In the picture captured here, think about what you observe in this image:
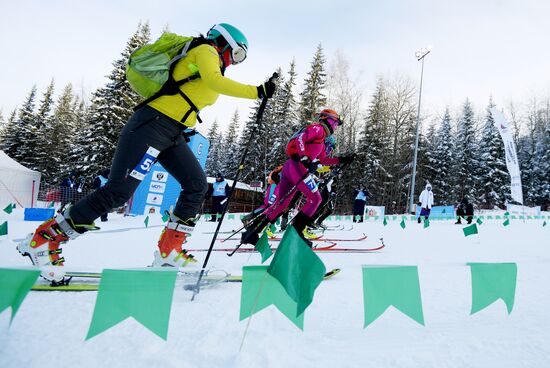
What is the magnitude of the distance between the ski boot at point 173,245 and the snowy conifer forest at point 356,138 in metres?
21.5

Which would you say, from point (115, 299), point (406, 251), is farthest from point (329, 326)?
point (406, 251)

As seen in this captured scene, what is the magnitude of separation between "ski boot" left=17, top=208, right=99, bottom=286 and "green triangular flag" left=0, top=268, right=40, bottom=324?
1090 millimetres

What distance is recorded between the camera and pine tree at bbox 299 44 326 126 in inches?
1123

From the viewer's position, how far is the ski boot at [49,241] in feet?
7.06

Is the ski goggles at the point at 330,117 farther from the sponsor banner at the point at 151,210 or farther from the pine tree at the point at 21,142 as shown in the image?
the pine tree at the point at 21,142

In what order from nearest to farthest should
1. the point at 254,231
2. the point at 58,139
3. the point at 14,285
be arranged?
1. the point at 14,285
2. the point at 254,231
3. the point at 58,139

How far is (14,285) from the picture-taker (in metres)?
1.17

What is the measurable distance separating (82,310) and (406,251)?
15.4 ft

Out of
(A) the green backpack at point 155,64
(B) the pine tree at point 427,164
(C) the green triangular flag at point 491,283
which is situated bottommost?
(C) the green triangular flag at point 491,283

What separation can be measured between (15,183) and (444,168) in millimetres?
41033

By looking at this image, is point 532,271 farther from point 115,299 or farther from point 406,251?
point 115,299

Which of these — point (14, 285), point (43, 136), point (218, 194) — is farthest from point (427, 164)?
point (43, 136)

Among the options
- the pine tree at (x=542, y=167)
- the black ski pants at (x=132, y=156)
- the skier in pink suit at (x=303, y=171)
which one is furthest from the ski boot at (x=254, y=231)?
the pine tree at (x=542, y=167)

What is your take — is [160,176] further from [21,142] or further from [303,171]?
[21,142]
